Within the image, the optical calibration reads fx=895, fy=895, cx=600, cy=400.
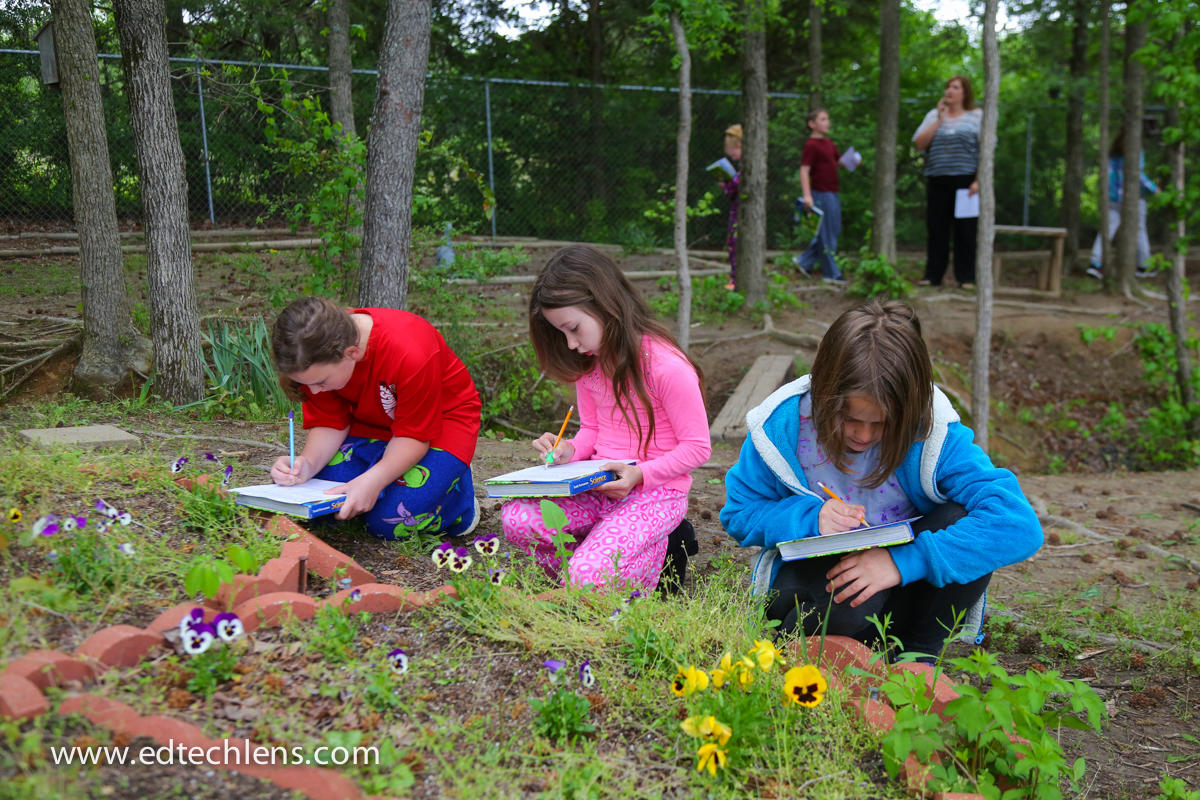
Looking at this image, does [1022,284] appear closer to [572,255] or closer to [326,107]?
[326,107]

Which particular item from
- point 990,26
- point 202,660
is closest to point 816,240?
point 990,26

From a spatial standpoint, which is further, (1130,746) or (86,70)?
(86,70)

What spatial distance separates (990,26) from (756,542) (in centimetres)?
399

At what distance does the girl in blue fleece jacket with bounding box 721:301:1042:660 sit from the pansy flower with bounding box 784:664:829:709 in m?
0.54

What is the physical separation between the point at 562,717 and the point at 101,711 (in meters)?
0.86

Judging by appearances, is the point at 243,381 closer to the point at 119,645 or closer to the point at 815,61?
the point at 119,645

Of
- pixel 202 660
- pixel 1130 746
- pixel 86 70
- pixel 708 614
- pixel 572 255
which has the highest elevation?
pixel 86 70

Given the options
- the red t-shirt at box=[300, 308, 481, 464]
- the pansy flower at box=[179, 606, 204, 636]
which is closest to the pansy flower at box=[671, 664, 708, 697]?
the pansy flower at box=[179, 606, 204, 636]

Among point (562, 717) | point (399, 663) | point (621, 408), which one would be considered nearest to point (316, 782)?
point (399, 663)

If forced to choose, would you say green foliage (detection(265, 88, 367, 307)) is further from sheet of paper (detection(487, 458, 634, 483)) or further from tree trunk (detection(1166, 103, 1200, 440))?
tree trunk (detection(1166, 103, 1200, 440))

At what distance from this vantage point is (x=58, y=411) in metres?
4.29

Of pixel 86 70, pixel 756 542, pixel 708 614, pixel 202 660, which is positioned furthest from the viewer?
pixel 86 70

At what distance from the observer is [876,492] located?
8.74ft

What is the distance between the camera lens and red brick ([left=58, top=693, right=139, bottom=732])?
62.8 inches
